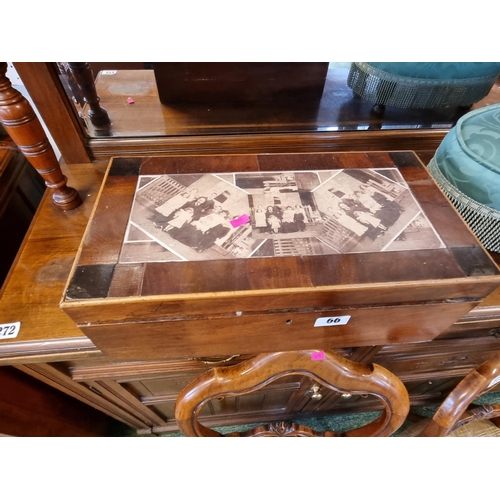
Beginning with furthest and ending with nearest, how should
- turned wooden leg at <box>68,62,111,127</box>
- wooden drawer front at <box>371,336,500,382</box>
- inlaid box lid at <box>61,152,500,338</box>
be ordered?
1. wooden drawer front at <box>371,336,500,382</box>
2. turned wooden leg at <box>68,62,111,127</box>
3. inlaid box lid at <box>61,152,500,338</box>

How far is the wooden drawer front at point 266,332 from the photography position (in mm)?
531

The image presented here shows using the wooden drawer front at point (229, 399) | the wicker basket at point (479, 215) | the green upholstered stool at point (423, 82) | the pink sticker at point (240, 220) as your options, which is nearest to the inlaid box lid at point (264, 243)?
the pink sticker at point (240, 220)

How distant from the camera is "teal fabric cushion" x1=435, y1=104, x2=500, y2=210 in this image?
68 cm

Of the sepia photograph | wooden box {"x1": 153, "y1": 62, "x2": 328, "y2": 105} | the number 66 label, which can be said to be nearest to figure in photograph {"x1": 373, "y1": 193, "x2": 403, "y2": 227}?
the sepia photograph

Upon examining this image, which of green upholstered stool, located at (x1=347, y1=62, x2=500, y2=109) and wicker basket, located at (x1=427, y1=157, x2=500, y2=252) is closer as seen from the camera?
wicker basket, located at (x1=427, y1=157, x2=500, y2=252)

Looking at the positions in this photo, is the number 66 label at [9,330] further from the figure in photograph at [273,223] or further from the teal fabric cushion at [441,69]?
the teal fabric cushion at [441,69]

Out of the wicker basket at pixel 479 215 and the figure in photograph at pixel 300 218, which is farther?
the wicker basket at pixel 479 215

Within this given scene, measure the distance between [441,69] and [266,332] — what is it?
2.63 feet

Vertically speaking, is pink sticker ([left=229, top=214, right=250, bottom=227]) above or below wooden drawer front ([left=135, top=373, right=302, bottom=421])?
above

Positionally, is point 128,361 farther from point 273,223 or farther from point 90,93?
point 90,93

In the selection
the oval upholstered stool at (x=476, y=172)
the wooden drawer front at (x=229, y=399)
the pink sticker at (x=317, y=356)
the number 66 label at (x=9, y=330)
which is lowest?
the wooden drawer front at (x=229, y=399)

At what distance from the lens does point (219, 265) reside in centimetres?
52

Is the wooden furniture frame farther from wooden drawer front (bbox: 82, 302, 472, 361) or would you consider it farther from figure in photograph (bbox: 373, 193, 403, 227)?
figure in photograph (bbox: 373, 193, 403, 227)

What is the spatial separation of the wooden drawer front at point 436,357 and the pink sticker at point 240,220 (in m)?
0.58
